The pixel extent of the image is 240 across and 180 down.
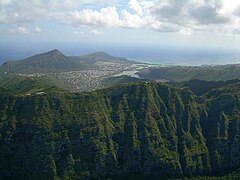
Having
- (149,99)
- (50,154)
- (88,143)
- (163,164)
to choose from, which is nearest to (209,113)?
(149,99)

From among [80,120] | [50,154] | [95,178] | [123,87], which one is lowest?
[95,178]

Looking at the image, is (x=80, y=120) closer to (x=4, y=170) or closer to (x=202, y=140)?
(x=4, y=170)

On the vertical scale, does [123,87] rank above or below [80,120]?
above

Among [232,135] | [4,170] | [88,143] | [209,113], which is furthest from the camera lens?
[209,113]

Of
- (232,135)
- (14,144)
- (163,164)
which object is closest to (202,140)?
(232,135)

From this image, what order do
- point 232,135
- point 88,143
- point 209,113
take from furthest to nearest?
point 209,113 → point 232,135 → point 88,143

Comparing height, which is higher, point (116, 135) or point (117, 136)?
point (116, 135)

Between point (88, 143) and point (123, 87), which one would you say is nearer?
point (88, 143)
